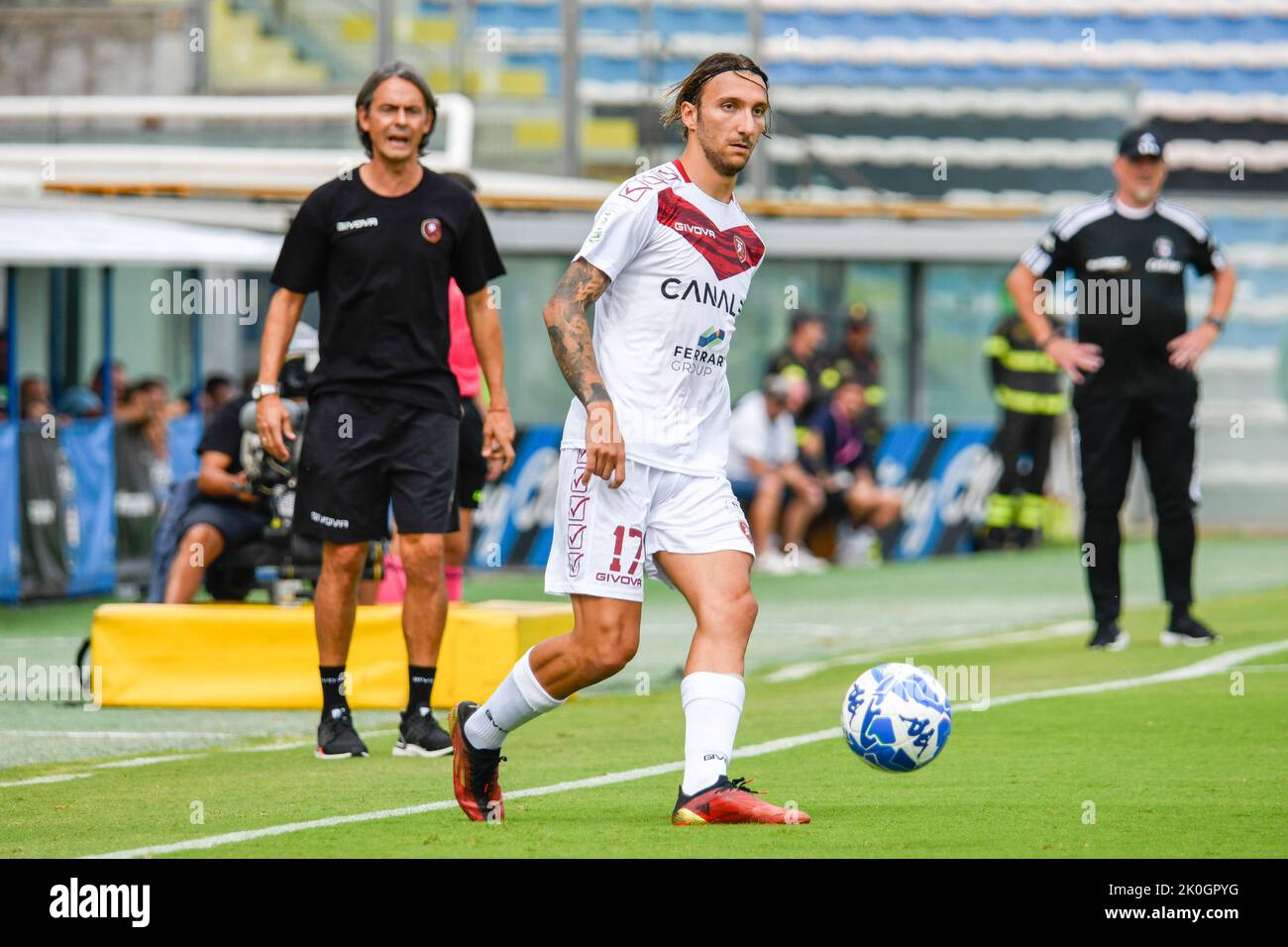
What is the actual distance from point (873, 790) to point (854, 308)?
1449 centimetres

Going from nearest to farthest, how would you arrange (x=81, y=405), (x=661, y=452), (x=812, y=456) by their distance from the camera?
1. (x=661, y=452)
2. (x=81, y=405)
3. (x=812, y=456)

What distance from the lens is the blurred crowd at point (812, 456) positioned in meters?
18.9

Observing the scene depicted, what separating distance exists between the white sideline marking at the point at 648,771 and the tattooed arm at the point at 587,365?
1158 mm

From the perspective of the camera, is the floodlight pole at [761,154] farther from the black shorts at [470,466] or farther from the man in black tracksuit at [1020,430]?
the black shorts at [470,466]

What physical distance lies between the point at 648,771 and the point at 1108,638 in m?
4.44

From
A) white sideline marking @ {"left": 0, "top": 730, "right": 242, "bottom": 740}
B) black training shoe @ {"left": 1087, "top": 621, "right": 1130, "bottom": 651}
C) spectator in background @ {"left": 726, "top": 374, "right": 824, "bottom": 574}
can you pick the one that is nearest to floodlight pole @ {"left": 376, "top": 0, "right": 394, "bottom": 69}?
spectator in background @ {"left": 726, "top": 374, "right": 824, "bottom": 574}

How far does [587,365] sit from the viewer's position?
6.36 m

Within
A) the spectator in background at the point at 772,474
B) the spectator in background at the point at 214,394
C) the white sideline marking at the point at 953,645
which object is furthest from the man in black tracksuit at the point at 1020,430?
the white sideline marking at the point at 953,645

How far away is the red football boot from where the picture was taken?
20.5 ft

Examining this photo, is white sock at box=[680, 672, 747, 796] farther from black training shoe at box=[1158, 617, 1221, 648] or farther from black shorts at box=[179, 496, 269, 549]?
black training shoe at box=[1158, 617, 1221, 648]

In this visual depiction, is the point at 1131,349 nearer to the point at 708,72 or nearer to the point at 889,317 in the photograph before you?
the point at 708,72

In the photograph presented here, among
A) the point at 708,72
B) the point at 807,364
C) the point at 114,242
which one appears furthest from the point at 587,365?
the point at 807,364

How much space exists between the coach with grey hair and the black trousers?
162 inches

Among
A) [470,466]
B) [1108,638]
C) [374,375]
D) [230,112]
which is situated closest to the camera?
[374,375]
